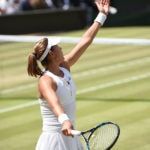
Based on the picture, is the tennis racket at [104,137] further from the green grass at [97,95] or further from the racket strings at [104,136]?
the green grass at [97,95]

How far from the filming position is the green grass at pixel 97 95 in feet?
30.1

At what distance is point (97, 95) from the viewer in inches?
487

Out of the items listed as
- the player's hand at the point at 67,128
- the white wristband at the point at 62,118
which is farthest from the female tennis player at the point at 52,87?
the player's hand at the point at 67,128

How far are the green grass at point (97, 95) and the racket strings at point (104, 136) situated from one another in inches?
131

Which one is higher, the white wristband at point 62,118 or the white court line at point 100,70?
the white wristband at point 62,118

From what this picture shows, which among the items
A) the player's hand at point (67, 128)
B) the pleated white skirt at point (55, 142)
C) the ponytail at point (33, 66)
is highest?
the ponytail at point (33, 66)

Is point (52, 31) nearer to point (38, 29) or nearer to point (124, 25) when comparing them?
point (38, 29)

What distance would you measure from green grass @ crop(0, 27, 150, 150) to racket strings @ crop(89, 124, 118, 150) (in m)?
3.33

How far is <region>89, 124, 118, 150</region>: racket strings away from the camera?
4941mm

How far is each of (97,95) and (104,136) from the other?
738 centimetres

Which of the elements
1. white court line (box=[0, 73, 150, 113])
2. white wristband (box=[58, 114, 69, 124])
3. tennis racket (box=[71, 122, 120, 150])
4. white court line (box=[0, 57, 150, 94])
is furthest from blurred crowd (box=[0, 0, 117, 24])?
white wristband (box=[58, 114, 69, 124])

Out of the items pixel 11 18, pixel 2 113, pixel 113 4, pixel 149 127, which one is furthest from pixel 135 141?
pixel 113 4

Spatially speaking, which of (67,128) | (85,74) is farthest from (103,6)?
(85,74)

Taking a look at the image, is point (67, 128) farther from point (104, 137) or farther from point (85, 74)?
point (85, 74)
